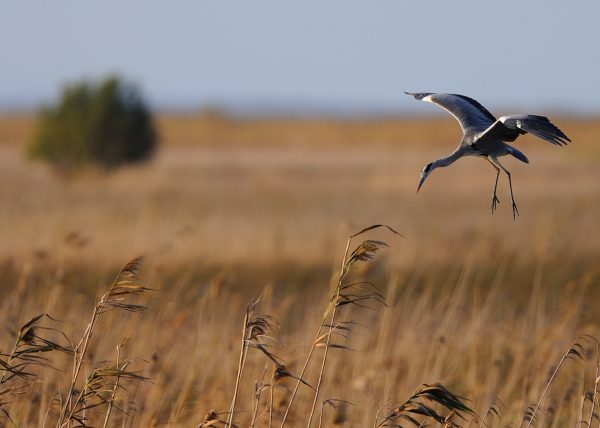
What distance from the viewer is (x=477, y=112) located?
3.46 m

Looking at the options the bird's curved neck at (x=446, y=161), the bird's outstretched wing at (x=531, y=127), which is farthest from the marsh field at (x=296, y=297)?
the bird's outstretched wing at (x=531, y=127)

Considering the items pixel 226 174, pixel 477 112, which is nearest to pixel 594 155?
pixel 226 174

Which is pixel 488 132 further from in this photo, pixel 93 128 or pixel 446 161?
pixel 93 128

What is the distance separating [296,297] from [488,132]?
7876 mm

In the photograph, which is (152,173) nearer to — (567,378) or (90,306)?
(90,306)

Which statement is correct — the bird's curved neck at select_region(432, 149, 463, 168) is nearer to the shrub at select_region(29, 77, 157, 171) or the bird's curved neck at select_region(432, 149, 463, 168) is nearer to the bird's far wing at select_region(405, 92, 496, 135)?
the bird's far wing at select_region(405, 92, 496, 135)

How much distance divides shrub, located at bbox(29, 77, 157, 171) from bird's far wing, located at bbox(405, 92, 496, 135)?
2030 centimetres

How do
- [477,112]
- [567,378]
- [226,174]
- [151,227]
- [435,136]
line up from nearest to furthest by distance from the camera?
[477,112] → [567,378] → [151,227] → [226,174] → [435,136]

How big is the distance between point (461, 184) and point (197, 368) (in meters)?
17.9

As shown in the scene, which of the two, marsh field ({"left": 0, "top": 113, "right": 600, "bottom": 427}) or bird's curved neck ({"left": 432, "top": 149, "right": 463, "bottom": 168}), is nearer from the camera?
bird's curved neck ({"left": 432, "top": 149, "right": 463, "bottom": 168})

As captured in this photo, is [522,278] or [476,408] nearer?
[476,408]

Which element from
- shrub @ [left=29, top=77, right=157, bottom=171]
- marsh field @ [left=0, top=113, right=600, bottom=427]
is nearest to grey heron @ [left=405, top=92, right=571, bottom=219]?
marsh field @ [left=0, top=113, right=600, bottom=427]

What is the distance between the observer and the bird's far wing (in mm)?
3326

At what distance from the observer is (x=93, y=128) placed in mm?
23469
